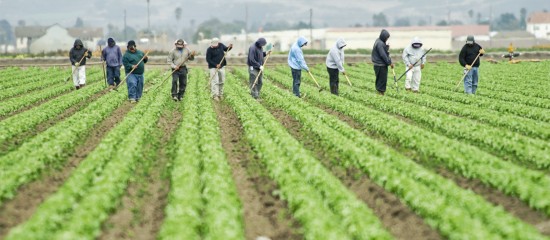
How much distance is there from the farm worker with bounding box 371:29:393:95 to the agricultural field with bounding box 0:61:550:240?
13.7ft

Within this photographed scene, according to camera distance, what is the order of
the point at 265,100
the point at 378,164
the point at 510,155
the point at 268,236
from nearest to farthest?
the point at 268,236 → the point at 378,164 → the point at 510,155 → the point at 265,100

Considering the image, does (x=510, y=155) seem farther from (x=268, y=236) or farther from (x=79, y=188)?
(x=79, y=188)

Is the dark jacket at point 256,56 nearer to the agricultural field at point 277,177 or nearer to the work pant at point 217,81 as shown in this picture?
the work pant at point 217,81

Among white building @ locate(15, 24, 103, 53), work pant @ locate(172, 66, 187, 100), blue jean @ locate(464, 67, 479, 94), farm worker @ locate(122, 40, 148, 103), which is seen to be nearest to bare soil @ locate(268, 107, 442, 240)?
work pant @ locate(172, 66, 187, 100)

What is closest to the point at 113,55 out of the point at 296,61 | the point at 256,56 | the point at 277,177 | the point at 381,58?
the point at 256,56

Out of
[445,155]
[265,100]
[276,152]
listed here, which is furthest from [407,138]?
[265,100]

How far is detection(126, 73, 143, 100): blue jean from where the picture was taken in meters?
20.4

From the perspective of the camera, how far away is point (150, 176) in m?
10.4

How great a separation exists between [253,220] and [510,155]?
5396 millimetres

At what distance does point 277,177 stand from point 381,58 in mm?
12171

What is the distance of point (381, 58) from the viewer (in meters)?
20.9

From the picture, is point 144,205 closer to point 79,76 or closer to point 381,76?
point 381,76

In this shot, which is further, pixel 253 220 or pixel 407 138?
pixel 407 138

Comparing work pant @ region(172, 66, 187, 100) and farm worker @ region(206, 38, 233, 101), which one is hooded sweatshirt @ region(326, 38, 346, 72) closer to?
farm worker @ region(206, 38, 233, 101)
